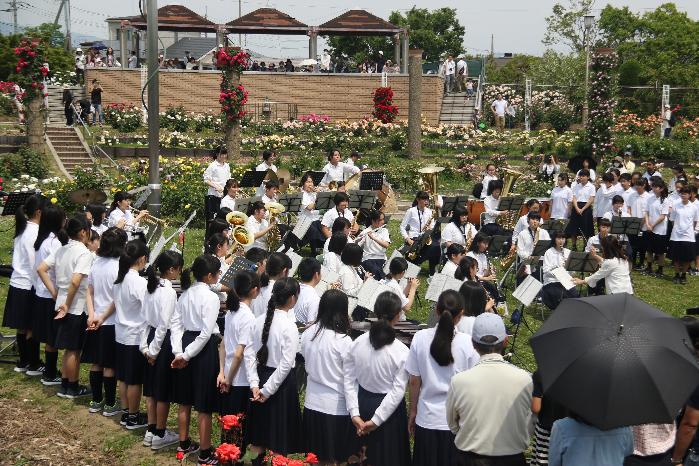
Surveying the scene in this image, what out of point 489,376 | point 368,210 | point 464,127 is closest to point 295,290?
point 489,376

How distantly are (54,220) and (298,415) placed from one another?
4067mm

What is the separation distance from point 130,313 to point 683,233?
10.8m

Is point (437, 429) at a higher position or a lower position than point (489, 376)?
lower

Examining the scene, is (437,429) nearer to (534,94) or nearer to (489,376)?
(489,376)

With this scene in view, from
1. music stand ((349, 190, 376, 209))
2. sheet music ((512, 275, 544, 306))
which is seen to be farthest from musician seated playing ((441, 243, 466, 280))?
music stand ((349, 190, 376, 209))

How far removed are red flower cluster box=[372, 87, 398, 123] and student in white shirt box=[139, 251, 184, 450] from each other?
78.1 ft

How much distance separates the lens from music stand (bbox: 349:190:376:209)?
15.2 m

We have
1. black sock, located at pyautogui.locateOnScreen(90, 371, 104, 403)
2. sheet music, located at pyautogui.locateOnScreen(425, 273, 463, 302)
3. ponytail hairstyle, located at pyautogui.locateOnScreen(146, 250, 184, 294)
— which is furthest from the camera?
black sock, located at pyautogui.locateOnScreen(90, 371, 104, 403)

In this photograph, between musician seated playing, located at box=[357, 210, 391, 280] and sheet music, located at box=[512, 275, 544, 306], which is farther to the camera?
musician seated playing, located at box=[357, 210, 391, 280]

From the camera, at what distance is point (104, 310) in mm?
9055

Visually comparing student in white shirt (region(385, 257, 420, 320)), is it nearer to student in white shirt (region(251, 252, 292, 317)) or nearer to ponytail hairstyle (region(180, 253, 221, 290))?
student in white shirt (region(251, 252, 292, 317))

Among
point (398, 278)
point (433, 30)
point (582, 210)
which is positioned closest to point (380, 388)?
point (398, 278)

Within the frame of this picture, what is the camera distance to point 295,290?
7348 millimetres

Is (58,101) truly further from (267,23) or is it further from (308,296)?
(308,296)
